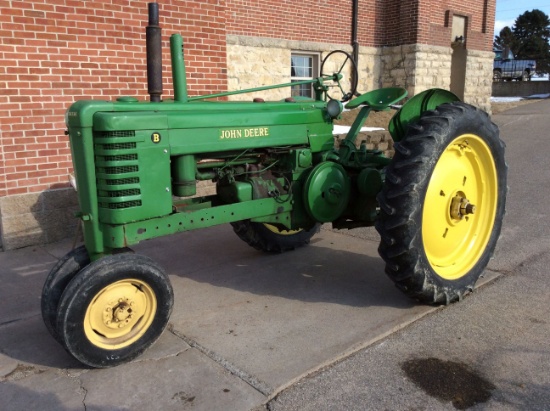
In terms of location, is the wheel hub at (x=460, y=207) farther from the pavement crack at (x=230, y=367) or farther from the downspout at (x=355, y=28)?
the downspout at (x=355, y=28)

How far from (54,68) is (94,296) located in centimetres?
316

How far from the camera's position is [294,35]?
9.55 meters

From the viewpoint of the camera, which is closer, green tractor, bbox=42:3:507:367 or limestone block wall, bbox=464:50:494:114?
green tractor, bbox=42:3:507:367

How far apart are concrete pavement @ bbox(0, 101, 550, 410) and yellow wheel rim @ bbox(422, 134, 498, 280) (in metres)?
0.32

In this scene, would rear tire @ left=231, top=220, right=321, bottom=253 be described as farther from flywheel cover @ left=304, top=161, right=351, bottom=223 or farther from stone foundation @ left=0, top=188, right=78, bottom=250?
stone foundation @ left=0, top=188, right=78, bottom=250

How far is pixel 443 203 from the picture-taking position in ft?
11.8

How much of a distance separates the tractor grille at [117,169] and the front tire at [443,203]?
4.90 feet

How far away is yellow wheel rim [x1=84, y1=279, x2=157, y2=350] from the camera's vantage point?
2740 mm

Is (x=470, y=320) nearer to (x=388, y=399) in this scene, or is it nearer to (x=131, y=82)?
(x=388, y=399)

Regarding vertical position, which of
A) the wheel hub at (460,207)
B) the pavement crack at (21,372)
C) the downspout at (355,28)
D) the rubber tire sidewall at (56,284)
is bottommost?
the pavement crack at (21,372)

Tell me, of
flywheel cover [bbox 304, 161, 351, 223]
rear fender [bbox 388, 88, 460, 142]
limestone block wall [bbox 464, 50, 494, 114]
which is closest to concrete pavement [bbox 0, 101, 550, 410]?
flywheel cover [bbox 304, 161, 351, 223]

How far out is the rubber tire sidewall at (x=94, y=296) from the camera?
261 cm

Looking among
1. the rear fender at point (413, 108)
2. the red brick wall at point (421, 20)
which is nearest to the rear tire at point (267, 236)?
the rear fender at point (413, 108)

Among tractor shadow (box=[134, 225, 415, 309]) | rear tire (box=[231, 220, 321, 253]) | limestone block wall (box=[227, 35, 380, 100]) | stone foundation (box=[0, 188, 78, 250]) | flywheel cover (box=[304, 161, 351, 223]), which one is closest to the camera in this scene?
flywheel cover (box=[304, 161, 351, 223])
